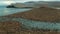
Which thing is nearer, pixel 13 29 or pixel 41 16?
pixel 13 29

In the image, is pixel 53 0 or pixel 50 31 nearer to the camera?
pixel 50 31

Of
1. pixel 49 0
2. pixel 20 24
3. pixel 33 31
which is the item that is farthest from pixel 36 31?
pixel 49 0

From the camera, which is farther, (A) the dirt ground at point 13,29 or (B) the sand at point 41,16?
(B) the sand at point 41,16

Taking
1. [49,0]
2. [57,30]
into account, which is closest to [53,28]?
[57,30]

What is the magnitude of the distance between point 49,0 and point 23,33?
3.74 feet

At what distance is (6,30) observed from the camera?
25.1 inches

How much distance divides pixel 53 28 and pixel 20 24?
0.18 meters

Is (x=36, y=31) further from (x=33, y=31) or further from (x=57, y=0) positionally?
(x=57, y=0)

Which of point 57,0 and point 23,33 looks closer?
point 23,33

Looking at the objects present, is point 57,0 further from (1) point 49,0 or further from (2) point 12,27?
(2) point 12,27

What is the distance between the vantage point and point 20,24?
2.28 ft

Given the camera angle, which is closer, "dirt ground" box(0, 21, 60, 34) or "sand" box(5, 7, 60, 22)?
"dirt ground" box(0, 21, 60, 34)

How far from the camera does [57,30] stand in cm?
63

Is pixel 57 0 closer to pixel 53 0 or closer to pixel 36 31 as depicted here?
pixel 53 0
